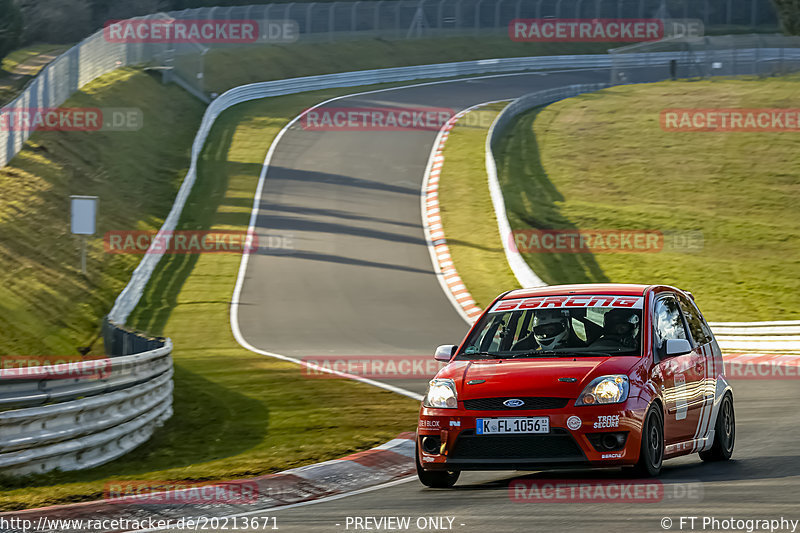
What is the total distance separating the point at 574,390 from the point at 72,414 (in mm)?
4669

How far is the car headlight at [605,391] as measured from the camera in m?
8.31

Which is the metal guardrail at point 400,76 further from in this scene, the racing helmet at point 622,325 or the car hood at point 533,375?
the car hood at point 533,375

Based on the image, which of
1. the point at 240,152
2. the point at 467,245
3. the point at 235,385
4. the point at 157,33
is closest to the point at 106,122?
the point at 240,152

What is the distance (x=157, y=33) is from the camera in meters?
46.0

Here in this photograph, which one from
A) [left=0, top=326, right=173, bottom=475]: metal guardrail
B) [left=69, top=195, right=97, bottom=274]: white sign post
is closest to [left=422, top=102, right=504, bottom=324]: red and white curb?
[left=69, top=195, right=97, bottom=274]: white sign post

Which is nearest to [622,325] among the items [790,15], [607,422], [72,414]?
[607,422]

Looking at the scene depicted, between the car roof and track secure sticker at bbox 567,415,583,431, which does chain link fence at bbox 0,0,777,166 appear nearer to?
the car roof

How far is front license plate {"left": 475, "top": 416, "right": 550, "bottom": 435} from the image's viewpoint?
27.2 feet

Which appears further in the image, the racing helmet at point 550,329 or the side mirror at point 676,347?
the racing helmet at point 550,329

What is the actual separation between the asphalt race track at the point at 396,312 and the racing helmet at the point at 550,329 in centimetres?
104

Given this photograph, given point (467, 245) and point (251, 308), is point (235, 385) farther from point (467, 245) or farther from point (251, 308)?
point (467, 245)

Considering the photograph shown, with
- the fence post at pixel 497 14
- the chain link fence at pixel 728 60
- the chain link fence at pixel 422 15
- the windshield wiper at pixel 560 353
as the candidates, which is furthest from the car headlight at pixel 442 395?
the fence post at pixel 497 14

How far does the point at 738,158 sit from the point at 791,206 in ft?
16.4

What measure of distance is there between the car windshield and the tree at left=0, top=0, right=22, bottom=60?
4517cm
